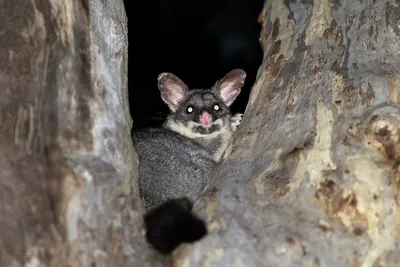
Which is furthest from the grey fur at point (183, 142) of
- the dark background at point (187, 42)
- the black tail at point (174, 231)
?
the dark background at point (187, 42)

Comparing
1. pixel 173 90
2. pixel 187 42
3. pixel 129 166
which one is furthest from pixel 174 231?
pixel 187 42

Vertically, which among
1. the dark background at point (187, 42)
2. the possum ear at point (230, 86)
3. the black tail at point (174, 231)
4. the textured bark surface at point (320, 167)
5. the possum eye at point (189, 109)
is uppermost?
the textured bark surface at point (320, 167)

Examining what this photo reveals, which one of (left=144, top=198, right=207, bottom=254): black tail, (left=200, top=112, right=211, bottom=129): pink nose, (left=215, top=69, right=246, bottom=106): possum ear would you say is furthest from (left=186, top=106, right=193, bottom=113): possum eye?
(left=144, top=198, right=207, bottom=254): black tail

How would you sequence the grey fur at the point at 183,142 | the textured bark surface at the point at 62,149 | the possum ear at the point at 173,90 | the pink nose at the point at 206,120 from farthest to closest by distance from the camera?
the possum ear at the point at 173,90 → the pink nose at the point at 206,120 → the grey fur at the point at 183,142 → the textured bark surface at the point at 62,149

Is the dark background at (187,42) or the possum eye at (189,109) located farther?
the dark background at (187,42)

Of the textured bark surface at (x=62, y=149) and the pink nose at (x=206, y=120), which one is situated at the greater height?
the textured bark surface at (x=62, y=149)

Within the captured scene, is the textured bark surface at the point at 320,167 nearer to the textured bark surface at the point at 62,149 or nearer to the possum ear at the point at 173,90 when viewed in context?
the textured bark surface at the point at 62,149

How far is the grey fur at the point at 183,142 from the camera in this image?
13.3 feet

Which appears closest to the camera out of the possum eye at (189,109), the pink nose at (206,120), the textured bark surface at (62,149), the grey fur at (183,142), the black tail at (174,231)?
the textured bark surface at (62,149)

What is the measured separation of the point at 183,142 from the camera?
4.71 metres

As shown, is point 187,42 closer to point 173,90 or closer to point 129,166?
point 173,90

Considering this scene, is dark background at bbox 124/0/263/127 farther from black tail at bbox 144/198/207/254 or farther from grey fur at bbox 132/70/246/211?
black tail at bbox 144/198/207/254

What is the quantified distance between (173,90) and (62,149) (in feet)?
10.2

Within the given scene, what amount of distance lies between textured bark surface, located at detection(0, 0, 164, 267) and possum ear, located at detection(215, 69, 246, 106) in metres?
2.70
